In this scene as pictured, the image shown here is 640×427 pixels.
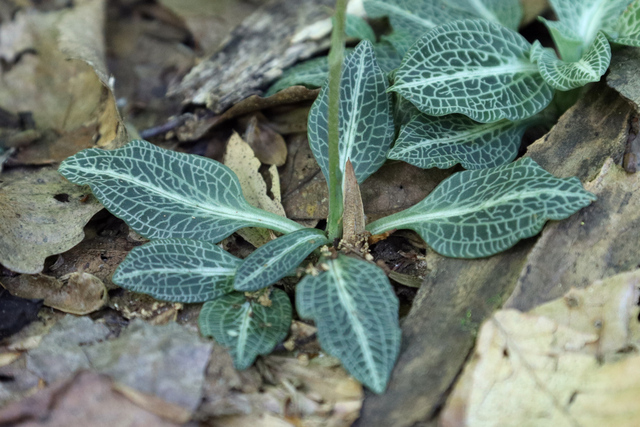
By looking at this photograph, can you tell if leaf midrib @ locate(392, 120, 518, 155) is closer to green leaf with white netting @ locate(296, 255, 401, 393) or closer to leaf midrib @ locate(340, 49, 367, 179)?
leaf midrib @ locate(340, 49, 367, 179)

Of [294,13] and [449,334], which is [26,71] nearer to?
[294,13]

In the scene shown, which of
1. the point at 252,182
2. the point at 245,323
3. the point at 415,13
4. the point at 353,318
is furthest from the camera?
the point at 415,13

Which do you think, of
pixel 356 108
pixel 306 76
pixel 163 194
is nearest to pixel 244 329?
pixel 163 194

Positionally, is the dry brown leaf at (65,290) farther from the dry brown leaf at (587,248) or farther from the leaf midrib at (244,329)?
the dry brown leaf at (587,248)

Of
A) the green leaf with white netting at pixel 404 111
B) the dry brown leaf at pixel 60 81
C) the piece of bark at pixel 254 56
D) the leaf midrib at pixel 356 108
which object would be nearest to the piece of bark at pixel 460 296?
the green leaf with white netting at pixel 404 111

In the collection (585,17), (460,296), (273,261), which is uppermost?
(585,17)

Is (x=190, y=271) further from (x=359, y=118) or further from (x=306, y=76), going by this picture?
(x=306, y=76)
